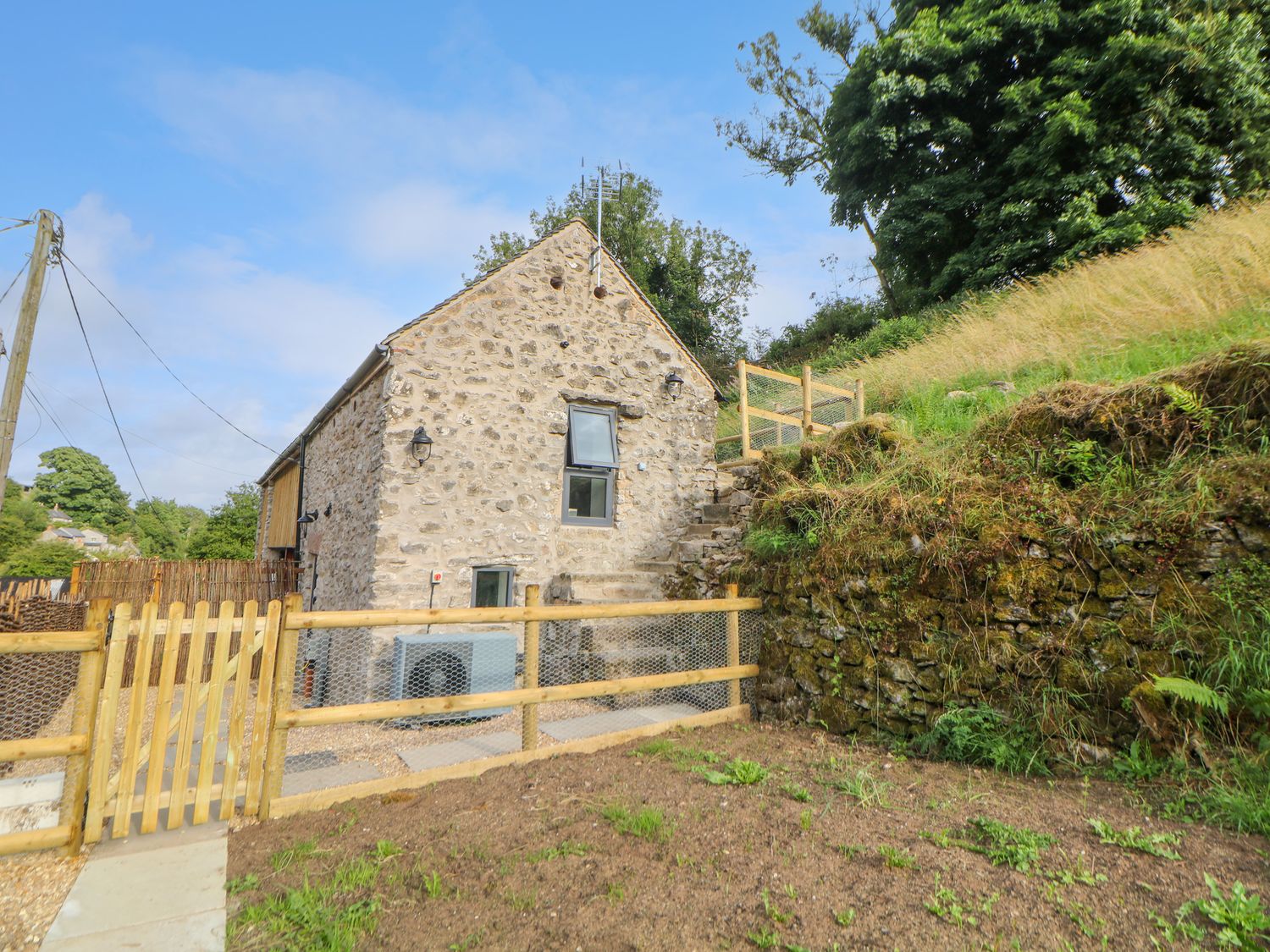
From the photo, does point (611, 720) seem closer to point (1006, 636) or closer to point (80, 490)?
point (1006, 636)

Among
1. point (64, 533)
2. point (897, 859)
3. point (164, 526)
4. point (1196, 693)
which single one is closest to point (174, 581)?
point (897, 859)

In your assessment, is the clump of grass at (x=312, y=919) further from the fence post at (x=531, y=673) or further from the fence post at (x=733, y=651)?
the fence post at (x=733, y=651)

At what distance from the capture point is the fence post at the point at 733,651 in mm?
5836

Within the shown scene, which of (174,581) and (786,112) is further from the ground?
(786,112)

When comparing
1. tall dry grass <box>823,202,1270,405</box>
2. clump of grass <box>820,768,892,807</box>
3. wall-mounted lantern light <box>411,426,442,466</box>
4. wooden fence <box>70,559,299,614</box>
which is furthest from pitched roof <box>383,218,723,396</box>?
clump of grass <box>820,768,892,807</box>

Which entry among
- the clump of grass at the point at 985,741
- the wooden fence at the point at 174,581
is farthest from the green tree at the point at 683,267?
the clump of grass at the point at 985,741

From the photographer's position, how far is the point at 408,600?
740cm

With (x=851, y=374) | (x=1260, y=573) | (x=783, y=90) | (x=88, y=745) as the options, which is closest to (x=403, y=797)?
(x=88, y=745)

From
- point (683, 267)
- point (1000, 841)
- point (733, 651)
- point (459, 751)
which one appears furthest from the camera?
point (683, 267)

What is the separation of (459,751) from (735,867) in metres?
2.88

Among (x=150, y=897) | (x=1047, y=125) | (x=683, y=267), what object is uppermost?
(x=683, y=267)

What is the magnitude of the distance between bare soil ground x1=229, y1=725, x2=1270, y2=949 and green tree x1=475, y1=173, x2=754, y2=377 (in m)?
21.7

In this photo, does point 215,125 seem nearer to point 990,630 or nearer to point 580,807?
point 580,807

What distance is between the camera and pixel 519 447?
836cm
